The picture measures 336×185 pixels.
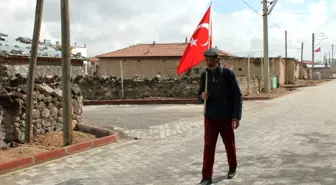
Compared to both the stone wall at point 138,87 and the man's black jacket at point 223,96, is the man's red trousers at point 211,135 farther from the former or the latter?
the stone wall at point 138,87

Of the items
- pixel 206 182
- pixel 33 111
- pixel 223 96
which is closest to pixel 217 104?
pixel 223 96

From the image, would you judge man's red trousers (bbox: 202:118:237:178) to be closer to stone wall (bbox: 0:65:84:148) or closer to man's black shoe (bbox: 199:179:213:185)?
man's black shoe (bbox: 199:179:213:185)

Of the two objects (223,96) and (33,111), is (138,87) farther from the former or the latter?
(223,96)

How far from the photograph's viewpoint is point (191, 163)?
6.45 metres

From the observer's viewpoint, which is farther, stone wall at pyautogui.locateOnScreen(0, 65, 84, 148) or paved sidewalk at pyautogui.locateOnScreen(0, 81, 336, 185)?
stone wall at pyautogui.locateOnScreen(0, 65, 84, 148)

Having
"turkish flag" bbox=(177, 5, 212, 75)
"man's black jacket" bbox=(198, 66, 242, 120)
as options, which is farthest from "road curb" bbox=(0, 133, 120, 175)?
"man's black jacket" bbox=(198, 66, 242, 120)

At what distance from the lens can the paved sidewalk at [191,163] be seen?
546 cm

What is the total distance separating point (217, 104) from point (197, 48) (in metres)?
4.31

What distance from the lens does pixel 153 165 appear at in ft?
21.0

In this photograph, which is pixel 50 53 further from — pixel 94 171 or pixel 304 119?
pixel 94 171

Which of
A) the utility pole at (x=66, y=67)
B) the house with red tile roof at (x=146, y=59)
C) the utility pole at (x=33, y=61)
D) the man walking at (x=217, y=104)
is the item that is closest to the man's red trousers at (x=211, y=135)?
the man walking at (x=217, y=104)

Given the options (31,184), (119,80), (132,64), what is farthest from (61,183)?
(132,64)

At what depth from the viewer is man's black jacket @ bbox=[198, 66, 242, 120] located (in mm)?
5105

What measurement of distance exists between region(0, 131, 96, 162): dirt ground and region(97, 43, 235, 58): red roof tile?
1209 inches
